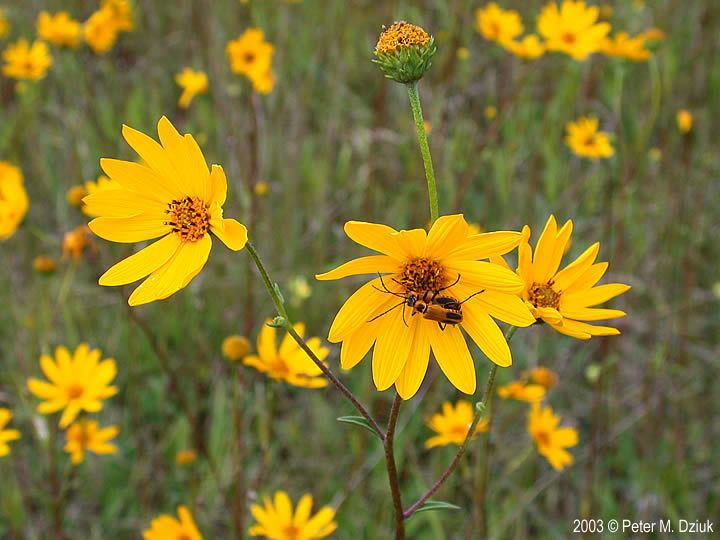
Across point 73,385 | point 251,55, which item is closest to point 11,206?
point 73,385

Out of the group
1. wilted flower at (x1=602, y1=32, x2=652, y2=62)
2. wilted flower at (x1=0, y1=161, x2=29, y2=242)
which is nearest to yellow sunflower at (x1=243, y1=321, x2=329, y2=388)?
wilted flower at (x1=0, y1=161, x2=29, y2=242)

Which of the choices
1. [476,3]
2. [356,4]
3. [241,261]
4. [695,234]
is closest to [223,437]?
[241,261]

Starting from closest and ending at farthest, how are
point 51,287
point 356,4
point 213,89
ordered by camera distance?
point 51,287
point 213,89
point 356,4

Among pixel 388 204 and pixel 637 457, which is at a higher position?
pixel 388 204

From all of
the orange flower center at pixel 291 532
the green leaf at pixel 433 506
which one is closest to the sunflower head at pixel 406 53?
the green leaf at pixel 433 506

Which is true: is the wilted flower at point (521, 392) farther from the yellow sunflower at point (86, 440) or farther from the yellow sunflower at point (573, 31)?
the yellow sunflower at point (573, 31)

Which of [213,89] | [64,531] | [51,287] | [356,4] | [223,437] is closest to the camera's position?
[64,531]

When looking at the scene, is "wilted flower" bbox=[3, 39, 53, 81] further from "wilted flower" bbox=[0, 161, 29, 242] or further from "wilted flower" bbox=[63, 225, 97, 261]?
"wilted flower" bbox=[63, 225, 97, 261]

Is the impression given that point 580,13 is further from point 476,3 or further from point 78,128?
point 78,128
